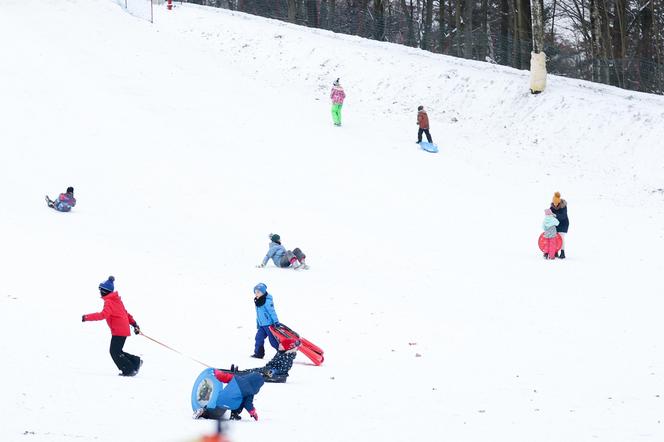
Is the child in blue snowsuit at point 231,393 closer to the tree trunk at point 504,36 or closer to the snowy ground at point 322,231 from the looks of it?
the snowy ground at point 322,231

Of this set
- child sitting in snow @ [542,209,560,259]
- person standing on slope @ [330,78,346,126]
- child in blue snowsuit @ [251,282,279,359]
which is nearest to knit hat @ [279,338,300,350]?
child in blue snowsuit @ [251,282,279,359]

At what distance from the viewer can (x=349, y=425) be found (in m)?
10.3

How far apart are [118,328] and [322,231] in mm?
10799

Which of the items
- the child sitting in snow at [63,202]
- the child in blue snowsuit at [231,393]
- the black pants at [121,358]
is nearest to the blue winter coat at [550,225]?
the child sitting in snow at [63,202]

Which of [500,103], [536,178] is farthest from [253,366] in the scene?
[500,103]

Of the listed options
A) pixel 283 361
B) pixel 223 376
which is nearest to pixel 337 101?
pixel 283 361

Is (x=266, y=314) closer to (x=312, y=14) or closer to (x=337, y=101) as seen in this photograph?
(x=337, y=101)

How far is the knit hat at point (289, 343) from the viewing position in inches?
498

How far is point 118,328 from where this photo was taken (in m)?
12.2

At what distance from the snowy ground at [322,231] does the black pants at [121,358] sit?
422mm

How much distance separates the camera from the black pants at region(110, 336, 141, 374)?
475 inches

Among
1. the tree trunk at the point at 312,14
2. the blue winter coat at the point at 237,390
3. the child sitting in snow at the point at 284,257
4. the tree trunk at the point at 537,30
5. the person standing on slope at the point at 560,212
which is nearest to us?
the blue winter coat at the point at 237,390

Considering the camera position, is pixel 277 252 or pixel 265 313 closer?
pixel 265 313

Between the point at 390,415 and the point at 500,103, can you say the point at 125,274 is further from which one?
the point at 500,103
